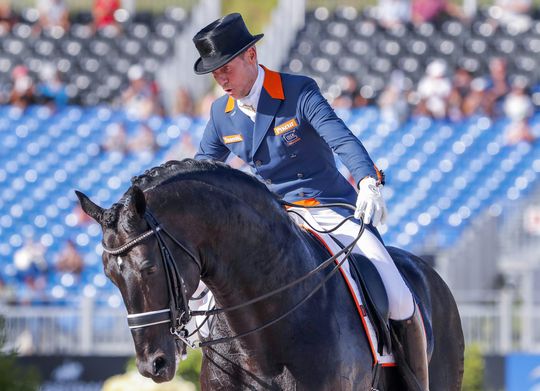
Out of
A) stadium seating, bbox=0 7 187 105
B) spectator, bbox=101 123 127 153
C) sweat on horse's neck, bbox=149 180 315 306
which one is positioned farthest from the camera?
stadium seating, bbox=0 7 187 105

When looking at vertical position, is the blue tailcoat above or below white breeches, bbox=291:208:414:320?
above

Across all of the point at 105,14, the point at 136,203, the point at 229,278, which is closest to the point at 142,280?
the point at 136,203

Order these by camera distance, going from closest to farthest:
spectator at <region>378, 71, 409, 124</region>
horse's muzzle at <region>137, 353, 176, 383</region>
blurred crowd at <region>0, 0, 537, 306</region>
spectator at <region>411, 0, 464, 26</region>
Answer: horse's muzzle at <region>137, 353, 176, 383</region>, blurred crowd at <region>0, 0, 537, 306</region>, spectator at <region>378, 71, 409, 124</region>, spectator at <region>411, 0, 464, 26</region>

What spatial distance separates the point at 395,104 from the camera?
18.0 meters

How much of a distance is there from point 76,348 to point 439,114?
779 cm

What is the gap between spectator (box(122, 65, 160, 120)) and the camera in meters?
19.0

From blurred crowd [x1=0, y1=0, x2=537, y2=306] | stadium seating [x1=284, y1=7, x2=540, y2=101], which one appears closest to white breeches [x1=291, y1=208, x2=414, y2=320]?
blurred crowd [x1=0, y1=0, x2=537, y2=306]

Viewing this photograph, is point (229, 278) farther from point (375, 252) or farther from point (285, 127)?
point (375, 252)

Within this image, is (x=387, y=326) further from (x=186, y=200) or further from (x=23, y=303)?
(x=23, y=303)

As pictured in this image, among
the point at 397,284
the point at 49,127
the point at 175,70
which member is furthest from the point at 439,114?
the point at 397,284

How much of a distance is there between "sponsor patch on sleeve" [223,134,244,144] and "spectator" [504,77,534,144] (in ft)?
39.3

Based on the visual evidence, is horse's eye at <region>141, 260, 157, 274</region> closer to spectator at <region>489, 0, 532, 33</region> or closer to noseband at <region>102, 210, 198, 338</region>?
noseband at <region>102, 210, 198, 338</region>

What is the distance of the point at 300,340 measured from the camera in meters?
5.12

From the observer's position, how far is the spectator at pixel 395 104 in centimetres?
1795
